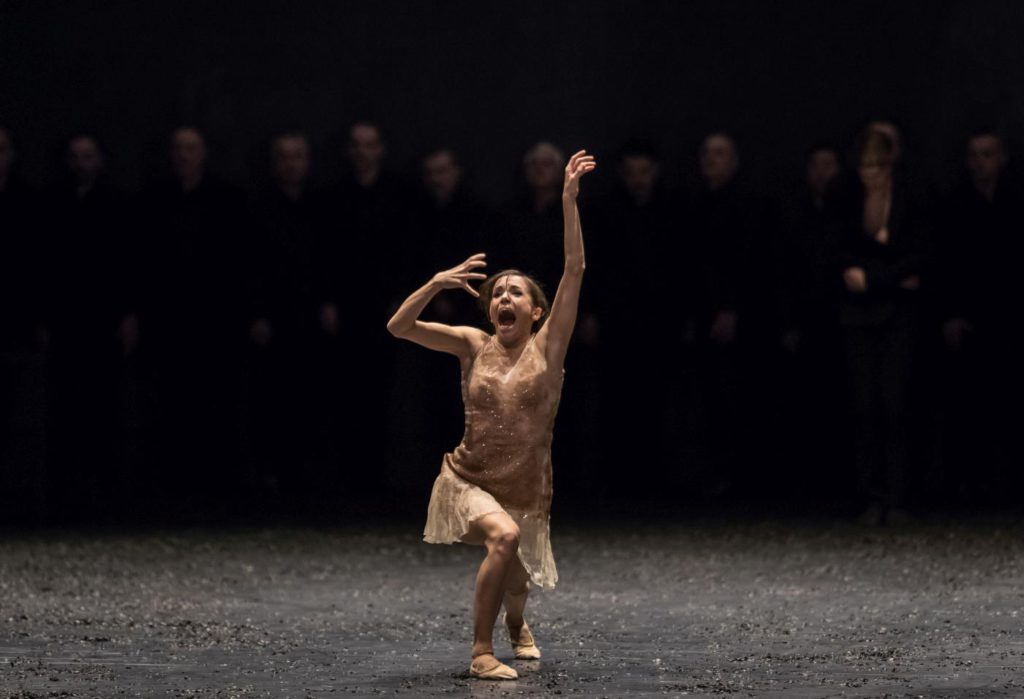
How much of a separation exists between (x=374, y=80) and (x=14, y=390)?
317 centimetres

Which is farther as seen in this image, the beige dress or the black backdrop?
the black backdrop

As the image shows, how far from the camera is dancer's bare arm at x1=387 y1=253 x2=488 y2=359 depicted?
6.36 meters

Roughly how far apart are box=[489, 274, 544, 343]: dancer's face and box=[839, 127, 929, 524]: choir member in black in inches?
145

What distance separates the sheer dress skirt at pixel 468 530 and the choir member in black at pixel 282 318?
4.71 meters

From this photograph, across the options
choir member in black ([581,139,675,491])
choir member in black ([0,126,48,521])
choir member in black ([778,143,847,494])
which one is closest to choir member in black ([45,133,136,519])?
choir member in black ([0,126,48,521])

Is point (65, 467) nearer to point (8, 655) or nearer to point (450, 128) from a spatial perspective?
point (450, 128)

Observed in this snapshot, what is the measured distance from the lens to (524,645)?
6453 mm

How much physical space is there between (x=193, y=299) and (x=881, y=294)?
372cm

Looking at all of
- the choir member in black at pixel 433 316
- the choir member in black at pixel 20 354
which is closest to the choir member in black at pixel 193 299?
the choir member in black at pixel 20 354

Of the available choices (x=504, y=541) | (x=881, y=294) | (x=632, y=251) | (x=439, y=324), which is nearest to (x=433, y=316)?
(x=632, y=251)

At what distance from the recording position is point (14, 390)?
10352mm

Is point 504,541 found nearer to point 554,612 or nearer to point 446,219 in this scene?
point 554,612

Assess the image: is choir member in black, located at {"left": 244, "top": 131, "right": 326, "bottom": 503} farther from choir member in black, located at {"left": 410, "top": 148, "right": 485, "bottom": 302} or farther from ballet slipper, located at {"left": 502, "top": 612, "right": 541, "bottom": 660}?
ballet slipper, located at {"left": 502, "top": 612, "right": 541, "bottom": 660}

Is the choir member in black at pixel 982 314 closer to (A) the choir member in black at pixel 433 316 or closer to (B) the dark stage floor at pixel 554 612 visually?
(B) the dark stage floor at pixel 554 612
